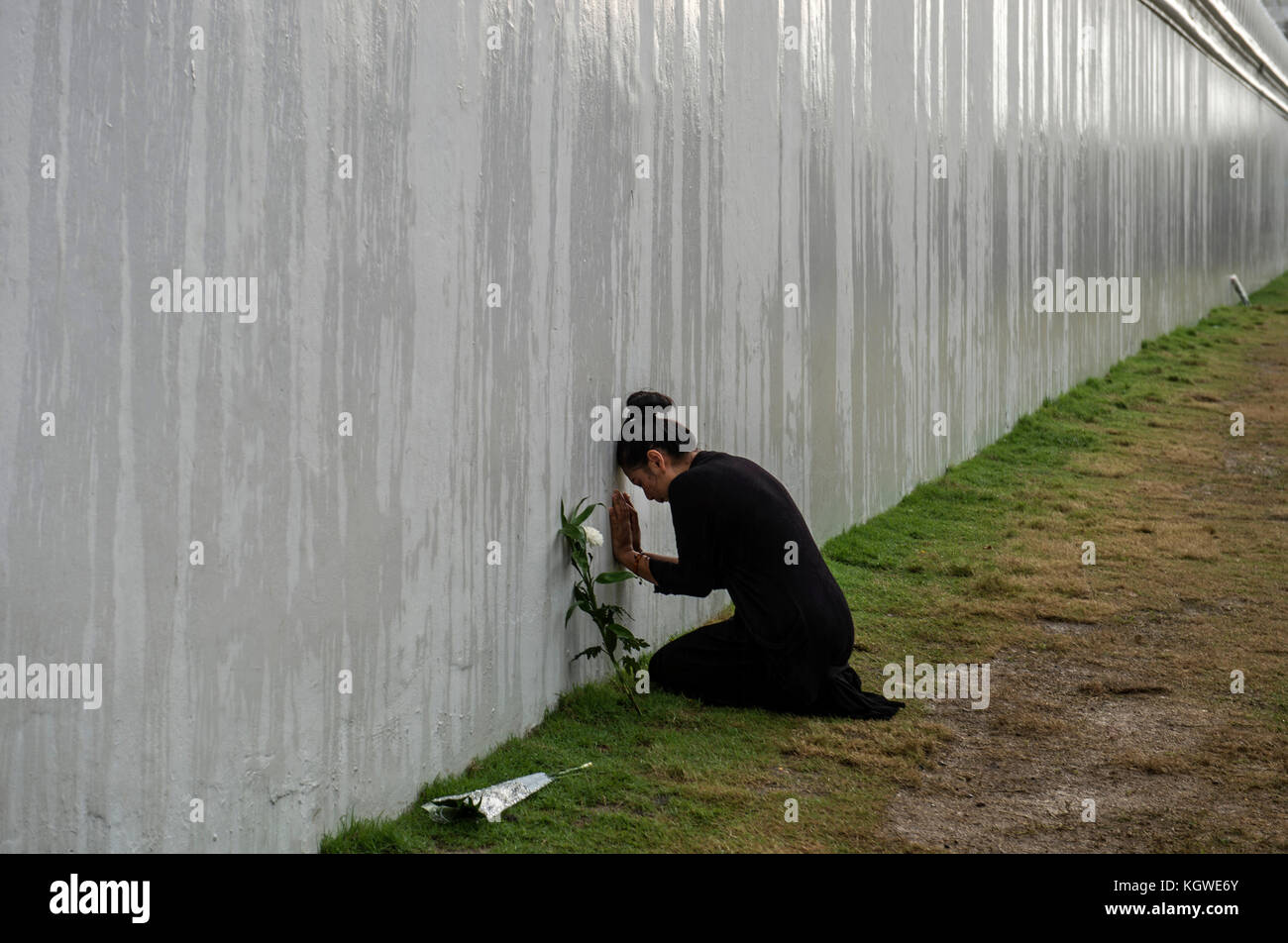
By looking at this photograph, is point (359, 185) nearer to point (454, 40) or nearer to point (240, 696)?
point (454, 40)

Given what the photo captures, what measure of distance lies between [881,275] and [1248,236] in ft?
56.2

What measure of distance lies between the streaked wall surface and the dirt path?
58.5 inches

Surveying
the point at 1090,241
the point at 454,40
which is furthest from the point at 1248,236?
the point at 454,40

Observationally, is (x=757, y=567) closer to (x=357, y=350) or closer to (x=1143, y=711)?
(x=1143, y=711)

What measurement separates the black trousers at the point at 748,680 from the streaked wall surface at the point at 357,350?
39 centimetres

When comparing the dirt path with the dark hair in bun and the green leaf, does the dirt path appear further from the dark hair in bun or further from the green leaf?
the dark hair in bun

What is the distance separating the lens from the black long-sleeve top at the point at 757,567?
4801 millimetres

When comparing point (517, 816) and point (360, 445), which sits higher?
point (360, 445)

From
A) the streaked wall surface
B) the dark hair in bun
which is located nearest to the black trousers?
the streaked wall surface

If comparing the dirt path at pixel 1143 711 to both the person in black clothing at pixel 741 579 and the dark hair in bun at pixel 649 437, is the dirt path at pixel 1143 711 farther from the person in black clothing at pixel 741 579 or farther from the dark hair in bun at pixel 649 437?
the dark hair in bun at pixel 649 437

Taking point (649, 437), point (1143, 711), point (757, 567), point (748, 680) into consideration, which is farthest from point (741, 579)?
point (1143, 711)

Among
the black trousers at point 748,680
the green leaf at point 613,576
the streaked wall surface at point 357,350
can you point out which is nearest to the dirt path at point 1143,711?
the black trousers at point 748,680

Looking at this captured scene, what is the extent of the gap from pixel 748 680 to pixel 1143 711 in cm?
155
